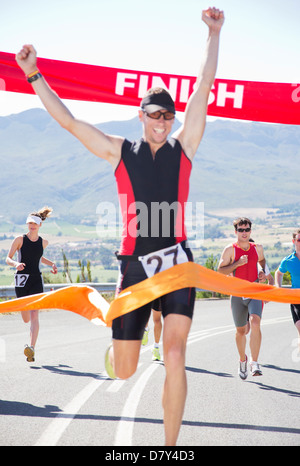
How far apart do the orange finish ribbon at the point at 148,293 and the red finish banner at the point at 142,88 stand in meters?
2.99

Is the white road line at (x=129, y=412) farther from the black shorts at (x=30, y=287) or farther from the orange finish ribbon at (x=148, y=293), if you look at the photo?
the black shorts at (x=30, y=287)

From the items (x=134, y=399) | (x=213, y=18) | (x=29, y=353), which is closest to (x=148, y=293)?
(x=213, y=18)

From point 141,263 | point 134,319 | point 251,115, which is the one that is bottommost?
point 134,319

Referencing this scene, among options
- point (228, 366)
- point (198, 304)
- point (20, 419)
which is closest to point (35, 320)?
point (228, 366)

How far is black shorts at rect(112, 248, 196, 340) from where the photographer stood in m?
4.77

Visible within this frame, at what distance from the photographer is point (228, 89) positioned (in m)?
8.44

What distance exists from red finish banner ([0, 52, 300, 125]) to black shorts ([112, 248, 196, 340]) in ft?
12.7

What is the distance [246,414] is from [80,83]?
4.53m

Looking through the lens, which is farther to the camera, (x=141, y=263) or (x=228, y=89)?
(x=228, y=89)

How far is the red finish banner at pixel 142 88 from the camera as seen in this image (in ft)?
27.0

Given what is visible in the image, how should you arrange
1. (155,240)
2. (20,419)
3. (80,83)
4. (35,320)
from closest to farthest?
(155,240) < (20,419) < (80,83) < (35,320)

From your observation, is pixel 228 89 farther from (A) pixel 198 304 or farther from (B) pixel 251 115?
(A) pixel 198 304

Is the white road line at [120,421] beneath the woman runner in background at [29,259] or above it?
beneath

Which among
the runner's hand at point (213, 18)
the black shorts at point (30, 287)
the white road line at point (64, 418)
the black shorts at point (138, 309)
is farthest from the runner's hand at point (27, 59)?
the black shorts at point (30, 287)
